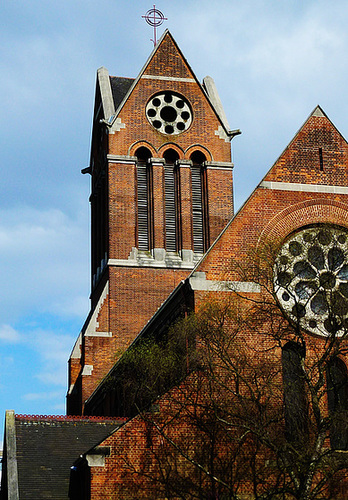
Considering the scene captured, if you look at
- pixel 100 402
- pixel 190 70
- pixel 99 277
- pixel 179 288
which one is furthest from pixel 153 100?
pixel 179 288

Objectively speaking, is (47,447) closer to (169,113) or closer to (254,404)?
(254,404)

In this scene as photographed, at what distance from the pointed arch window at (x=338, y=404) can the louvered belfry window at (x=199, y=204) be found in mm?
17193

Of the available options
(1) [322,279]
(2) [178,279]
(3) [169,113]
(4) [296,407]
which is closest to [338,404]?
(4) [296,407]

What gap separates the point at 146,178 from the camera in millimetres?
44906

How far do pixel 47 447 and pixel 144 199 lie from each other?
744 inches

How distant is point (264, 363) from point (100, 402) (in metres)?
17.5

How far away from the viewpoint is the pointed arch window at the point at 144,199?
143 ft

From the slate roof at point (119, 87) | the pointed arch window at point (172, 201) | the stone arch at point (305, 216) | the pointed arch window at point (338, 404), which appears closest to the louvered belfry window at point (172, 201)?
the pointed arch window at point (172, 201)

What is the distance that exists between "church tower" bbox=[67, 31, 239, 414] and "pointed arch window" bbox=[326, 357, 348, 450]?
1523 cm

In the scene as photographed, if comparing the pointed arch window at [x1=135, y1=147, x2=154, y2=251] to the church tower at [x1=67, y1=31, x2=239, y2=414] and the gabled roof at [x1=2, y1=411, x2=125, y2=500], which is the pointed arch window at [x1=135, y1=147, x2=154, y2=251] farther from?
the gabled roof at [x1=2, y1=411, x2=125, y2=500]

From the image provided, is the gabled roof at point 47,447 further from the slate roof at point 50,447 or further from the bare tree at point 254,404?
the bare tree at point 254,404

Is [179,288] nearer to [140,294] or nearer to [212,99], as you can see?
[140,294]

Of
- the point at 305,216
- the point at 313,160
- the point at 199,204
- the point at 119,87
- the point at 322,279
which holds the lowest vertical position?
the point at 322,279

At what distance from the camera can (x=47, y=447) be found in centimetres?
2778
